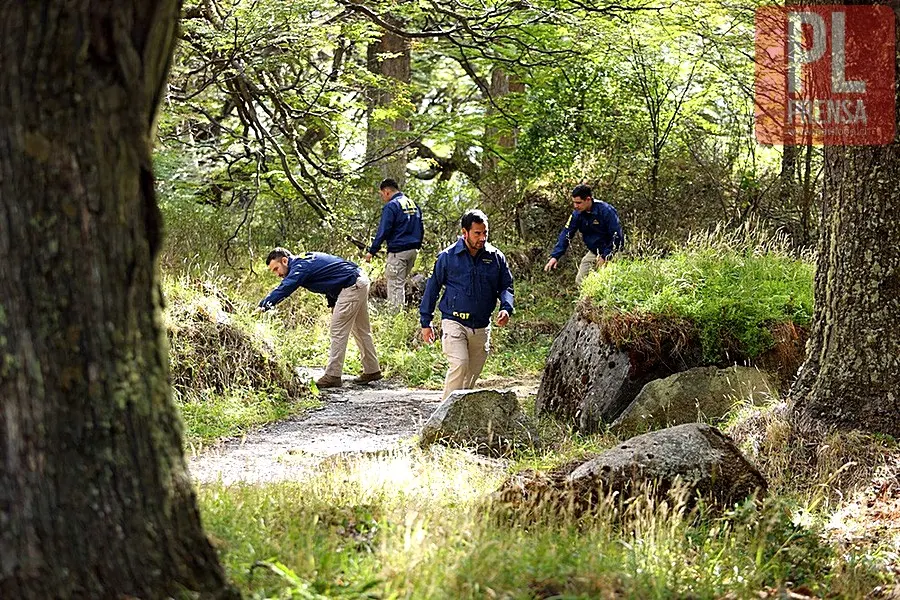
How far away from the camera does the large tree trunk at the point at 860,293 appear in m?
7.06

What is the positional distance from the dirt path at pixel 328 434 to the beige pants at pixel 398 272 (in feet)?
10.8

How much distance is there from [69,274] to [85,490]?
27.3 inches

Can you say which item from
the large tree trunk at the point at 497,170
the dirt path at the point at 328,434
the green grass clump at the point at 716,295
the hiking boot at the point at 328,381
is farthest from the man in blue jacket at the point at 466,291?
the large tree trunk at the point at 497,170

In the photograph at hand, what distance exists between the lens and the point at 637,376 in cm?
984

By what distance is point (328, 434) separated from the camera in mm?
9523

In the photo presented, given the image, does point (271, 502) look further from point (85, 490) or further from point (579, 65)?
point (579, 65)

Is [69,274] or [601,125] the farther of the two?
[601,125]

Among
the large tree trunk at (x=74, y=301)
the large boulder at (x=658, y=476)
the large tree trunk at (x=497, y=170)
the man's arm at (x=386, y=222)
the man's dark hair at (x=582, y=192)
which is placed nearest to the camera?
the large tree trunk at (x=74, y=301)

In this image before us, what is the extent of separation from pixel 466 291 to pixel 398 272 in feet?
21.0

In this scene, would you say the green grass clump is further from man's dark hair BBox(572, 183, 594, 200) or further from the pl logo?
the pl logo

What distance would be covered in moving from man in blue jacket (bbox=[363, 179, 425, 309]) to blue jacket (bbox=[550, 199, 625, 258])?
307cm

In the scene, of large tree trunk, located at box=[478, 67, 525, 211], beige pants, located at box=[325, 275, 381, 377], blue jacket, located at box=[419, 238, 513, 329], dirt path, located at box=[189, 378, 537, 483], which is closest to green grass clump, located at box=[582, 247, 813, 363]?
blue jacket, located at box=[419, 238, 513, 329]

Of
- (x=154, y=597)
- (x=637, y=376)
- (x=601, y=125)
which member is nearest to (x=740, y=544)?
(x=154, y=597)

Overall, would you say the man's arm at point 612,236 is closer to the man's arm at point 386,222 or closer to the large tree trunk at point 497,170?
the man's arm at point 386,222
